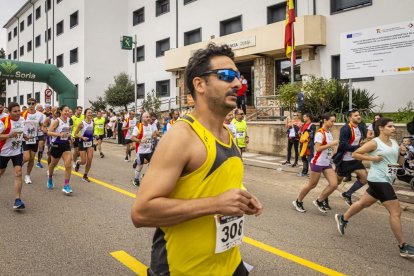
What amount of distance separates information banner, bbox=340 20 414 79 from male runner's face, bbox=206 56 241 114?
977cm

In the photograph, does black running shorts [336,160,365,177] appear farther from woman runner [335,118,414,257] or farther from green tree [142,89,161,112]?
green tree [142,89,161,112]

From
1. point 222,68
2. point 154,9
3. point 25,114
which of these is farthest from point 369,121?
point 154,9

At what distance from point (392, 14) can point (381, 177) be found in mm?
12729

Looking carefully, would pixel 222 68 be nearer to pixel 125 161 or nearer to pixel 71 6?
pixel 125 161

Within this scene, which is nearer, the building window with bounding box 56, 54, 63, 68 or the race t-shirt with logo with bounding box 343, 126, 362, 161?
the race t-shirt with logo with bounding box 343, 126, 362, 161

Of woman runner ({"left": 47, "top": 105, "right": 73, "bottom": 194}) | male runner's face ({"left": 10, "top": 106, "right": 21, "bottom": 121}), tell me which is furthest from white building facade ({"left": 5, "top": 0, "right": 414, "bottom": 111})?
male runner's face ({"left": 10, "top": 106, "right": 21, "bottom": 121})

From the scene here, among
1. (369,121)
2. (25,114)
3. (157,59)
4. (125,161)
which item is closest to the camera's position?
(25,114)

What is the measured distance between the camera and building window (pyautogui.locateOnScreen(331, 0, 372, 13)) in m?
15.8

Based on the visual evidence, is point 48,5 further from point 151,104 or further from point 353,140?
point 353,140

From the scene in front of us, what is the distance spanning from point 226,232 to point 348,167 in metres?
5.76

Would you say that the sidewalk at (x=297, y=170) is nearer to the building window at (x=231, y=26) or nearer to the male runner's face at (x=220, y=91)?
the male runner's face at (x=220, y=91)

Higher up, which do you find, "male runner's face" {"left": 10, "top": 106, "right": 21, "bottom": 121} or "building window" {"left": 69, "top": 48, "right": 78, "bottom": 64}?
"building window" {"left": 69, "top": 48, "right": 78, "bottom": 64}

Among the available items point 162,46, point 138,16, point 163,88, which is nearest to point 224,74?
point 163,88

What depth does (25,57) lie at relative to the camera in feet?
145
